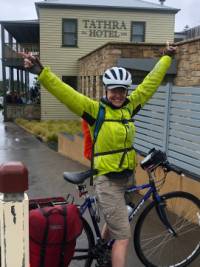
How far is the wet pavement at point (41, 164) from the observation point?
296 inches

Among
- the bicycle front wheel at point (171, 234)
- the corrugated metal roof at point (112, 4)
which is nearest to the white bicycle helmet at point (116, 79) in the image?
the bicycle front wheel at point (171, 234)

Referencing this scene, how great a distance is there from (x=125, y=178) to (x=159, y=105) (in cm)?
313

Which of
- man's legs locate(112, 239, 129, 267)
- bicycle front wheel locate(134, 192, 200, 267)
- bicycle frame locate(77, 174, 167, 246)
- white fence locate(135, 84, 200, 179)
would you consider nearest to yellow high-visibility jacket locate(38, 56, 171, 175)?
bicycle frame locate(77, 174, 167, 246)

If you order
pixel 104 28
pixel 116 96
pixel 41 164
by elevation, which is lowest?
pixel 41 164

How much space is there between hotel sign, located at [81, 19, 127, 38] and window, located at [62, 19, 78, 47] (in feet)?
1.48

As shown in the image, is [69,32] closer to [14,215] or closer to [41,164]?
[41,164]

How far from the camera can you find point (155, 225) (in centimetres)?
432

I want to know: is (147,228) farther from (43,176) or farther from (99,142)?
(43,176)

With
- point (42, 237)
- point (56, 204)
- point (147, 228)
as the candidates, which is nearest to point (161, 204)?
point (147, 228)

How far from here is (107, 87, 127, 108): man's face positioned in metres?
3.61

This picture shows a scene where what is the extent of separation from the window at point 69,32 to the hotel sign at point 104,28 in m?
0.45

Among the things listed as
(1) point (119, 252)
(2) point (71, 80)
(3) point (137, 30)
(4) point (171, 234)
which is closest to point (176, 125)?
(4) point (171, 234)

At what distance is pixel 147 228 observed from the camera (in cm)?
443

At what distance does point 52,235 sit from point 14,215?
1065 mm
